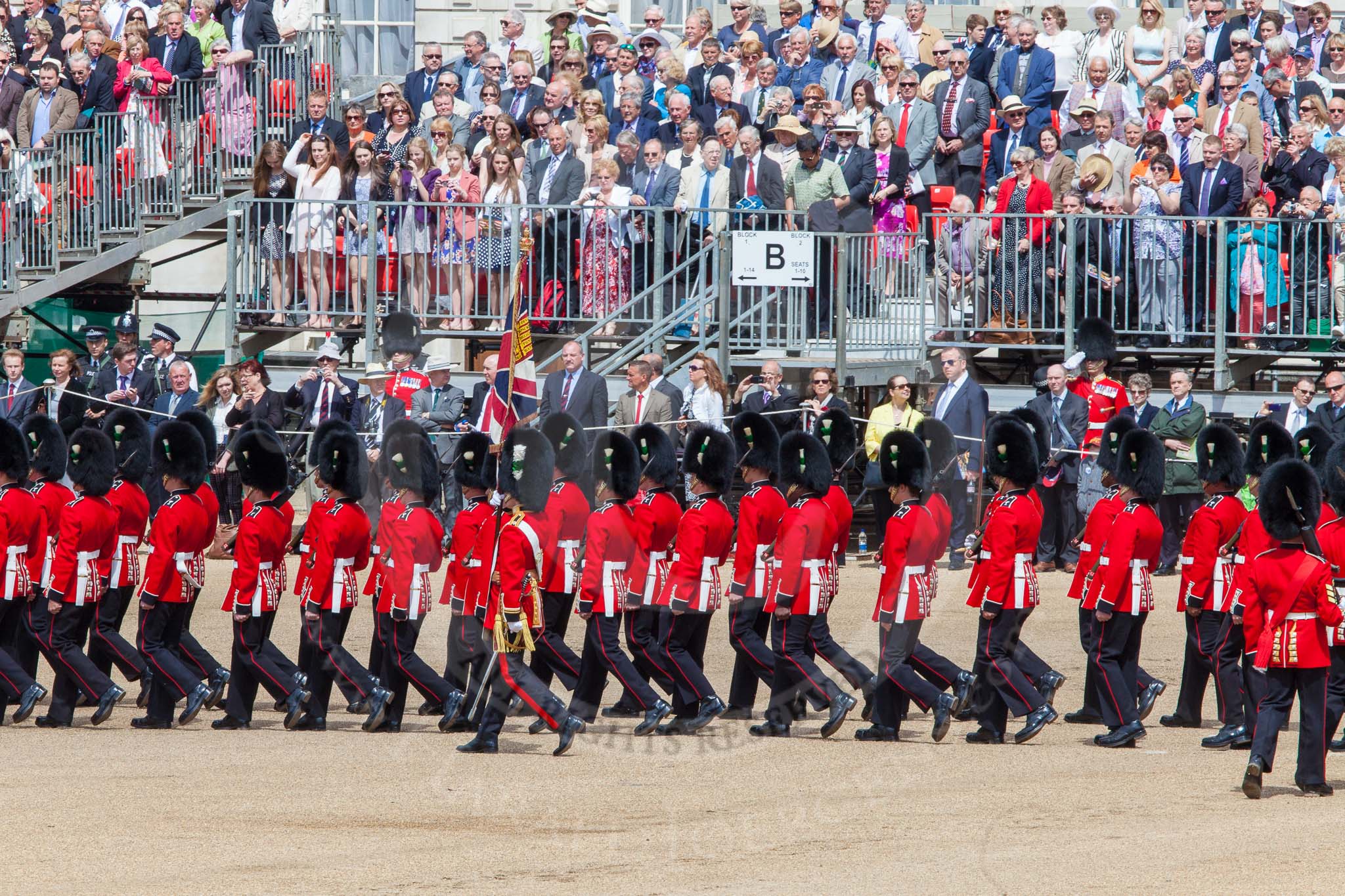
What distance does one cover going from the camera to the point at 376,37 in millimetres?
19359

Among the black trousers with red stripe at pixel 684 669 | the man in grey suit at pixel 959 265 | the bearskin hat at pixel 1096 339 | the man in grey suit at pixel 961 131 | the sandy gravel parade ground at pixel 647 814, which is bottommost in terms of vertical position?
the sandy gravel parade ground at pixel 647 814

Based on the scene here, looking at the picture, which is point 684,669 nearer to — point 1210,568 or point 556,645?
point 556,645

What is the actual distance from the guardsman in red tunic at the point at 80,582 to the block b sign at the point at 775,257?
4.91 metres

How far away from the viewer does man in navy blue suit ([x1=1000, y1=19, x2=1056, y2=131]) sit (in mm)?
15148

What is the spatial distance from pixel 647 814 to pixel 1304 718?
2.56 metres

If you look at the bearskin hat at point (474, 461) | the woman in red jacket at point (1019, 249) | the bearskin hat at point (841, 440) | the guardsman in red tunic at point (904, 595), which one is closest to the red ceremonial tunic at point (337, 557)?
the bearskin hat at point (474, 461)

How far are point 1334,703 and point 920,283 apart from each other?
5.99 meters

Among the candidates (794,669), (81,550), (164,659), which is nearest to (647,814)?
(794,669)

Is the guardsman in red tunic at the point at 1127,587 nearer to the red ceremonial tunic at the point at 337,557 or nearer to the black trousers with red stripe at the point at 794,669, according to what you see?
the black trousers with red stripe at the point at 794,669

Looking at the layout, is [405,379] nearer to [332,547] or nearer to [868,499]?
[868,499]

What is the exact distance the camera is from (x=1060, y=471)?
13539mm

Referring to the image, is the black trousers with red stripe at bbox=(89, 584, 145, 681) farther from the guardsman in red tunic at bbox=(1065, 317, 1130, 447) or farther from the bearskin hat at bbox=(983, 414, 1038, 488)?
the guardsman in red tunic at bbox=(1065, 317, 1130, 447)

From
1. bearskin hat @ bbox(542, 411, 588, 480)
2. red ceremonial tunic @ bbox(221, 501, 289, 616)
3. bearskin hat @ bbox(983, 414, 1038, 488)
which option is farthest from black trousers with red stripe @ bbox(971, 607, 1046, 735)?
red ceremonial tunic @ bbox(221, 501, 289, 616)

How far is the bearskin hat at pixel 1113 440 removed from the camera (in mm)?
10305
